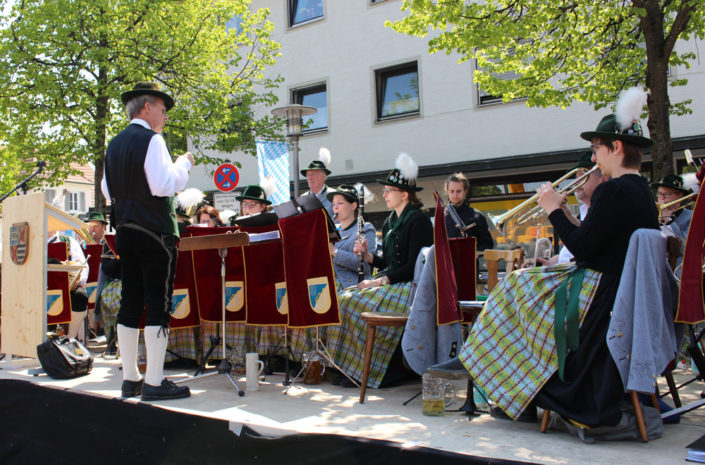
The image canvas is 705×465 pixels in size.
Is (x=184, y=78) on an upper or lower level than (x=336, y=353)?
upper

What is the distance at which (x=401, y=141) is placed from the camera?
1498cm

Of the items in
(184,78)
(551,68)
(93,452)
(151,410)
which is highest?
(184,78)

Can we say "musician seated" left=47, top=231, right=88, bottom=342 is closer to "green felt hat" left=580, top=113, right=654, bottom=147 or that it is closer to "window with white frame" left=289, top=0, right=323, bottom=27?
"green felt hat" left=580, top=113, right=654, bottom=147

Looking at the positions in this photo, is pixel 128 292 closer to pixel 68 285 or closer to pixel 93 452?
pixel 93 452

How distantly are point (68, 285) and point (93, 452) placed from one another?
300cm

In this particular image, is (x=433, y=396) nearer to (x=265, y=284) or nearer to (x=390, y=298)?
(x=390, y=298)

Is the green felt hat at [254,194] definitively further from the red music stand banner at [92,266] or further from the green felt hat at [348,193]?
the red music stand banner at [92,266]

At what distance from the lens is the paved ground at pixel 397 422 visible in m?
2.90

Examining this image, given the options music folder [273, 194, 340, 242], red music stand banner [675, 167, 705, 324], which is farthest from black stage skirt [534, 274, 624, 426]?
music folder [273, 194, 340, 242]

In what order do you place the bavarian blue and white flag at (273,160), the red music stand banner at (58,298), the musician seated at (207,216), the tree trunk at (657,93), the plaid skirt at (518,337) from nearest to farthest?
the plaid skirt at (518,337) < the red music stand banner at (58,298) < the tree trunk at (657,93) < the musician seated at (207,216) < the bavarian blue and white flag at (273,160)

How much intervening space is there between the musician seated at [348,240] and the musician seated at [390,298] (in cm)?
39

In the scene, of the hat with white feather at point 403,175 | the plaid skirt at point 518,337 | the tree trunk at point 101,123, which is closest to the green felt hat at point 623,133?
the plaid skirt at point 518,337

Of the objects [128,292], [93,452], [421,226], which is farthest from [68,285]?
[421,226]

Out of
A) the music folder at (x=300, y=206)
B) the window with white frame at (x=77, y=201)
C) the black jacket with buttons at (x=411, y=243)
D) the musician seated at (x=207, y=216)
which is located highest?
the window with white frame at (x=77, y=201)
